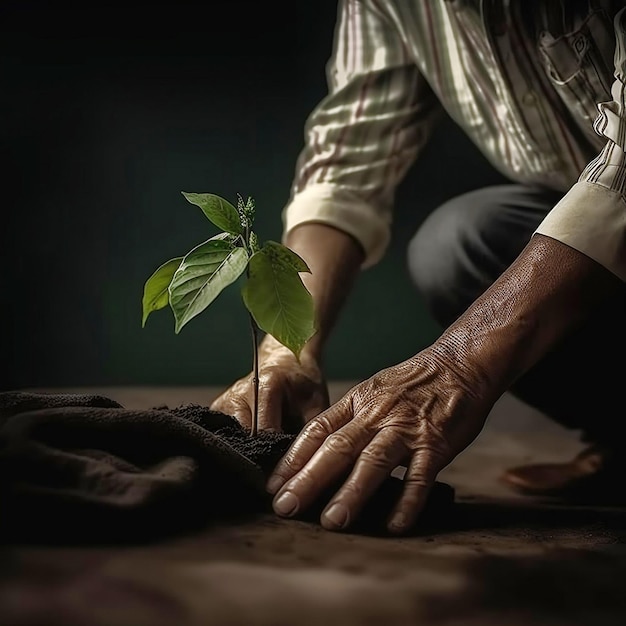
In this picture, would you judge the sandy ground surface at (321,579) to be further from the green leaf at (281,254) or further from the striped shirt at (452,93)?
the striped shirt at (452,93)

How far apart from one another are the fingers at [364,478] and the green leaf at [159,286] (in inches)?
9.2

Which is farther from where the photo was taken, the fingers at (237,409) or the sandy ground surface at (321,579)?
the fingers at (237,409)

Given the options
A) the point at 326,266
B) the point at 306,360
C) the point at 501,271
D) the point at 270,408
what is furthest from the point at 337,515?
the point at 501,271

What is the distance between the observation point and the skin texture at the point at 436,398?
707 millimetres

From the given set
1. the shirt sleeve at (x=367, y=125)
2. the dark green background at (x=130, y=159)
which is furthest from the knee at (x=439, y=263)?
the dark green background at (x=130, y=159)

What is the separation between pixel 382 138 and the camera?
1229mm

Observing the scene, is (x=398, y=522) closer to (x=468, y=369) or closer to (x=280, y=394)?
(x=468, y=369)

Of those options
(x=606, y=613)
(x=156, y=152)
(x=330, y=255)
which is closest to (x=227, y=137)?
(x=156, y=152)

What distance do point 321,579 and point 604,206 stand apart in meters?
0.49

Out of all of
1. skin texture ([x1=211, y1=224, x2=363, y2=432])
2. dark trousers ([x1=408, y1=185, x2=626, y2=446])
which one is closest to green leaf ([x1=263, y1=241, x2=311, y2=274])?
skin texture ([x1=211, y1=224, x2=363, y2=432])

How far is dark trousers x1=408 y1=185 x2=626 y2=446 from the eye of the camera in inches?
44.9

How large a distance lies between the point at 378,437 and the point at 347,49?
0.73m

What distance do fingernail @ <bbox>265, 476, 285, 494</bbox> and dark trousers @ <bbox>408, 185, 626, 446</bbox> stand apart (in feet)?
1.83

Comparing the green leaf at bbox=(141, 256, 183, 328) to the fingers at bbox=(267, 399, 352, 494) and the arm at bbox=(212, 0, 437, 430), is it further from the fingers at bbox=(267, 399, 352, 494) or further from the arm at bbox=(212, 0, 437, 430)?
the arm at bbox=(212, 0, 437, 430)
